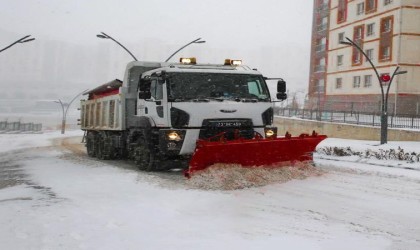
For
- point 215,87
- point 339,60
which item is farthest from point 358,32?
point 215,87

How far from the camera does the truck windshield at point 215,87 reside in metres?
9.96

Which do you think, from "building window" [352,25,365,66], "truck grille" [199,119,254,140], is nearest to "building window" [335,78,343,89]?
"building window" [352,25,365,66]

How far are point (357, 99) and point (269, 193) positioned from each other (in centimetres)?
3187

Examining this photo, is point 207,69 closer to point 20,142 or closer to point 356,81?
point 20,142

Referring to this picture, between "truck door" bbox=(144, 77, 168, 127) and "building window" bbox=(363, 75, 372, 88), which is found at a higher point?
"building window" bbox=(363, 75, 372, 88)

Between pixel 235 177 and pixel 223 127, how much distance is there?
1373 mm

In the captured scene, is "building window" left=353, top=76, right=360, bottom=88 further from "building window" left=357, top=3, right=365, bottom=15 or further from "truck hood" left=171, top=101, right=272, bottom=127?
"truck hood" left=171, top=101, right=272, bottom=127

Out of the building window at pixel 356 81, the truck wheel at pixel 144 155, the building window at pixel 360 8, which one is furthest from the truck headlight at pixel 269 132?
the building window at pixel 360 8

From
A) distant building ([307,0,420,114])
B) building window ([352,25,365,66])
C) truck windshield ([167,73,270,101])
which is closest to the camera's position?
truck windshield ([167,73,270,101])

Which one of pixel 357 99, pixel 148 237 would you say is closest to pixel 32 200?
pixel 148 237

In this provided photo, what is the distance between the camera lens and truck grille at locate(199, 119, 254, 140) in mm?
9734

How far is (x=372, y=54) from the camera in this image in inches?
1473

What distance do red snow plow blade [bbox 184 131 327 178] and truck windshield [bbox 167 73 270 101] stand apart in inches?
41.1

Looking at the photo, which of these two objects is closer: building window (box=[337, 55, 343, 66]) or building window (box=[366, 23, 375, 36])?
building window (box=[366, 23, 375, 36])
